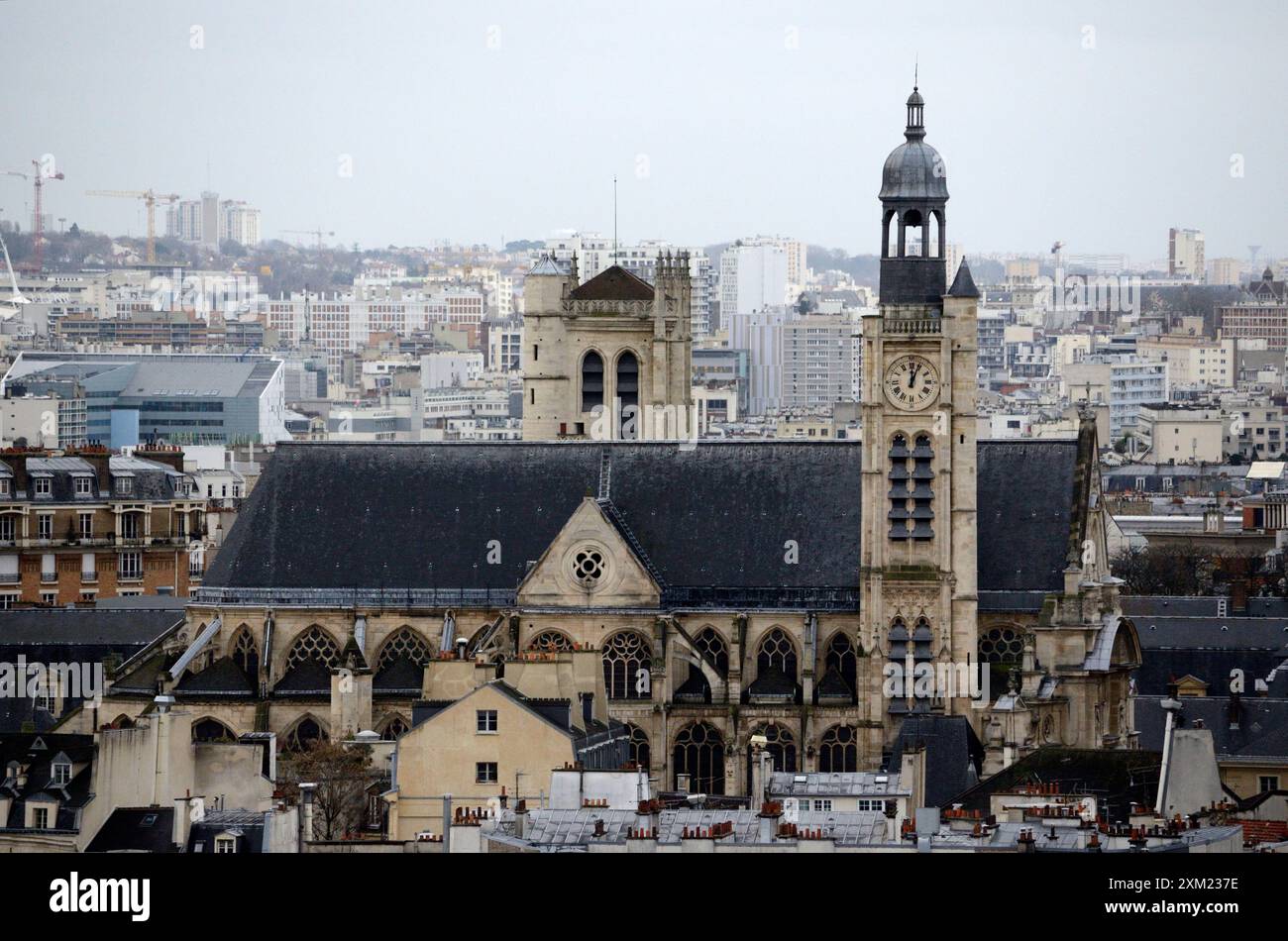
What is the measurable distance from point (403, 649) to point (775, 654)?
29.8 ft

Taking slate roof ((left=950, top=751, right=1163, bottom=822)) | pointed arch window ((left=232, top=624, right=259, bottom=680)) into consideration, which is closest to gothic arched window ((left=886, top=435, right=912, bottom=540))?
slate roof ((left=950, top=751, right=1163, bottom=822))

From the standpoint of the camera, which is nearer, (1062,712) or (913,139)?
(1062,712)

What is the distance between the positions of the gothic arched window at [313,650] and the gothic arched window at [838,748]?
12.4 metres

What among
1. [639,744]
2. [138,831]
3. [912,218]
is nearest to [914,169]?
[912,218]

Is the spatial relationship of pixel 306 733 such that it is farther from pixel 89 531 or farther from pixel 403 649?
pixel 89 531

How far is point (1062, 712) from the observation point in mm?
89312

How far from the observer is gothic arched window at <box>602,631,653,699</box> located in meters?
93.2

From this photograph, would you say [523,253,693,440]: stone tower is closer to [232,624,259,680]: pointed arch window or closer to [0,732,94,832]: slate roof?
[232,624,259,680]: pointed arch window

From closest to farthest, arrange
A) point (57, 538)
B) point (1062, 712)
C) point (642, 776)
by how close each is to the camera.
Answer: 1. point (642, 776)
2. point (1062, 712)
3. point (57, 538)

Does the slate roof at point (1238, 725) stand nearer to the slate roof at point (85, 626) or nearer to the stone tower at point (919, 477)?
the stone tower at point (919, 477)

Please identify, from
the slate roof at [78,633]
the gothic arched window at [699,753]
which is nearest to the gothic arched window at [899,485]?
the gothic arched window at [699,753]
